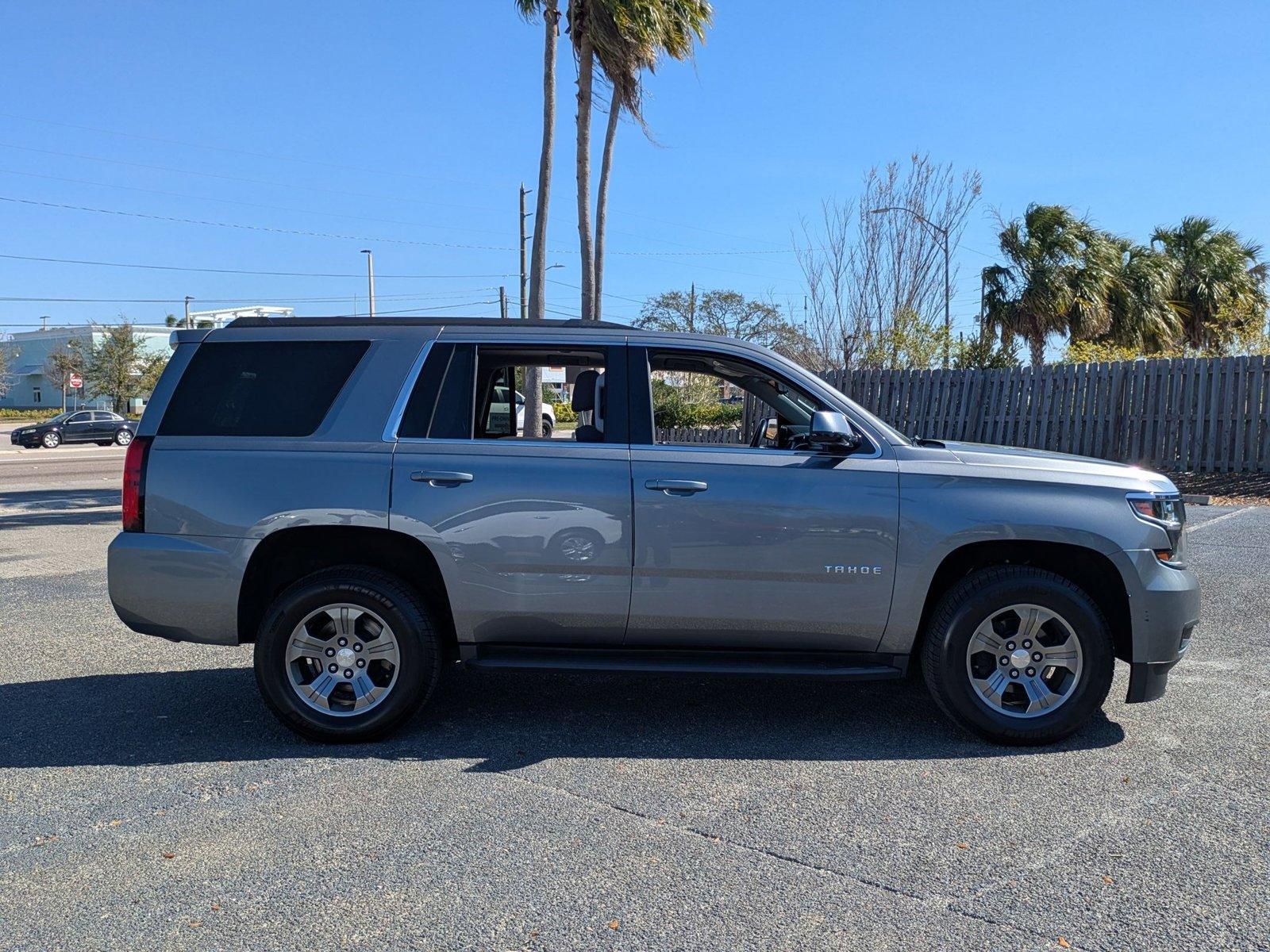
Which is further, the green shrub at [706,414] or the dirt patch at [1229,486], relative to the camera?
the green shrub at [706,414]

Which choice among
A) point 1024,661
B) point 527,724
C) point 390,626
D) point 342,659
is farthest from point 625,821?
point 1024,661

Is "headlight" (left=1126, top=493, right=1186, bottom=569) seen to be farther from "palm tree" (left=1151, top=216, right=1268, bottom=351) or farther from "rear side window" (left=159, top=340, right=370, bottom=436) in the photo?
"palm tree" (left=1151, top=216, right=1268, bottom=351)

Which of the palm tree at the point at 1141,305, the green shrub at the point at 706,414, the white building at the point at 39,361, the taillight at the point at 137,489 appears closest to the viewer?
the taillight at the point at 137,489

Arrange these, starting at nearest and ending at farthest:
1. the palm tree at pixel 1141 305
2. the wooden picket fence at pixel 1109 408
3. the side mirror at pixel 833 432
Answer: the side mirror at pixel 833 432
the wooden picket fence at pixel 1109 408
the palm tree at pixel 1141 305

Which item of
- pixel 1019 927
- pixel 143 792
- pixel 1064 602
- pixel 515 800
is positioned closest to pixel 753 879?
pixel 1019 927

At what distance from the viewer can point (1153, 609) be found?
4871 millimetres

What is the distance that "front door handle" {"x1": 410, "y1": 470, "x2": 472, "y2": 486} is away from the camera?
16.2 feet

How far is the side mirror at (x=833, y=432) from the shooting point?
15.8 ft

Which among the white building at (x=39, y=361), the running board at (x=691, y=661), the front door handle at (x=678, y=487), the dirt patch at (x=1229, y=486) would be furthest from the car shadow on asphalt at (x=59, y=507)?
the white building at (x=39, y=361)

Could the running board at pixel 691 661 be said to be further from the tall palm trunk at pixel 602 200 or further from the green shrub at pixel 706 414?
the green shrub at pixel 706 414

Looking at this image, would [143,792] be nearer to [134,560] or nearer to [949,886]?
[134,560]

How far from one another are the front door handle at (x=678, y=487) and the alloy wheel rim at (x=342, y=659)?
1359 mm

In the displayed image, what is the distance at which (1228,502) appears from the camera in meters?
14.7

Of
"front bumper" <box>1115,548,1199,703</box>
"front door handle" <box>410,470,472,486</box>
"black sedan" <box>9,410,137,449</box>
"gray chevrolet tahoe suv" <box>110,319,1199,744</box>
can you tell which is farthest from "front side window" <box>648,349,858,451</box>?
"black sedan" <box>9,410,137,449</box>
